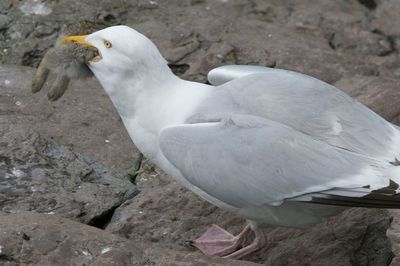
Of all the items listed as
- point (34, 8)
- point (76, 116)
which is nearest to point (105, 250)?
point (76, 116)

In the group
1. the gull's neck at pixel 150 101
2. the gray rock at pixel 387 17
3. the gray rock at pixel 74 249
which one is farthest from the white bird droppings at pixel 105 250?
the gray rock at pixel 387 17

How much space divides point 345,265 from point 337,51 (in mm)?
2435

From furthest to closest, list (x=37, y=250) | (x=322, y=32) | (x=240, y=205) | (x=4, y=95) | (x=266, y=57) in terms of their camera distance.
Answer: (x=322, y=32), (x=266, y=57), (x=4, y=95), (x=240, y=205), (x=37, y=250)

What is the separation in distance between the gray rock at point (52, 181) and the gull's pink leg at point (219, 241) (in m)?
0.50

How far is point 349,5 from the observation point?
23.4 ft

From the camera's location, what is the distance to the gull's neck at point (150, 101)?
4496mm

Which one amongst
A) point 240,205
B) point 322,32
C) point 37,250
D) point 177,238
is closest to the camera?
point 37,250

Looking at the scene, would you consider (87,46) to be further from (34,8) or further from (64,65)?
(34,8)

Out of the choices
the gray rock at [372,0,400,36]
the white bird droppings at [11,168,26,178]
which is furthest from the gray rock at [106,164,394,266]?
the gray rock at [372,0,400,36]

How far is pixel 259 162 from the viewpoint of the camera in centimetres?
421

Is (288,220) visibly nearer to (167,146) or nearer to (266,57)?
(167,146)

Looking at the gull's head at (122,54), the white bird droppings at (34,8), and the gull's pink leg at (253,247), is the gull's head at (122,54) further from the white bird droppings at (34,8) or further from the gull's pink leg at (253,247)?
the white bird droppings at (34,8)

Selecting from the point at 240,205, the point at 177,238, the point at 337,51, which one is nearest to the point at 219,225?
the point at 177,238

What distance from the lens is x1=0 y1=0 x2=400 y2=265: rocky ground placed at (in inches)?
160
